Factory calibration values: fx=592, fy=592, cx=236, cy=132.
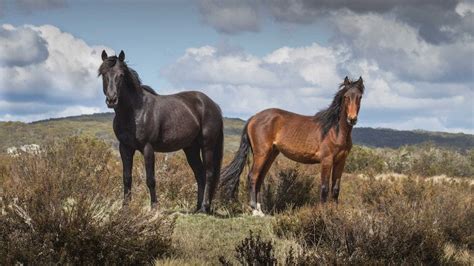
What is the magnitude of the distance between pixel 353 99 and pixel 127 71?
409 centimetres

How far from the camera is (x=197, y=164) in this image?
1220 cm

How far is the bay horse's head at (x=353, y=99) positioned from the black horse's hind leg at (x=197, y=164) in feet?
10.4

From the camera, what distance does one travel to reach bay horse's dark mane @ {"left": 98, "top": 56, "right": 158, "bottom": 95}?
10.1m

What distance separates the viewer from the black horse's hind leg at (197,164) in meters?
12.1

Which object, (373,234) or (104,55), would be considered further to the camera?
(104,55)

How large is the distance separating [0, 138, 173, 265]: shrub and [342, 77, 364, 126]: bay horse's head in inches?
180

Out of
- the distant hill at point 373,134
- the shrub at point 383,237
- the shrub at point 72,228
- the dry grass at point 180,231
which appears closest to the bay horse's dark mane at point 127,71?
the dry grass at point 180,231

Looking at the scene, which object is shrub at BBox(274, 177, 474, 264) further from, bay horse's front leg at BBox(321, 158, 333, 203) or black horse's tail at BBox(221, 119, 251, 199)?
black horse's tail at BBox(221, 119, 251, 199)

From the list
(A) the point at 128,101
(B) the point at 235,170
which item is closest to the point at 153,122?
(A) the point at 128,101

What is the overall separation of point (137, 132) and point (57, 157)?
3090 mm

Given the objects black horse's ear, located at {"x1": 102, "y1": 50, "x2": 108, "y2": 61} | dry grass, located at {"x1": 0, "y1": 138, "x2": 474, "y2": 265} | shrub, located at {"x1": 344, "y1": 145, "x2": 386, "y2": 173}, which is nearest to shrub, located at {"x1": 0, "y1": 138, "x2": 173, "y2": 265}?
dry grass, located at {"x1": 0, "y1": 138, "x2": 474, "y2": 265}

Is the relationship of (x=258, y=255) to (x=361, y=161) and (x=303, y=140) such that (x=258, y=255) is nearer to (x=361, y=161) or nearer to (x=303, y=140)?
(x=303, y=140)

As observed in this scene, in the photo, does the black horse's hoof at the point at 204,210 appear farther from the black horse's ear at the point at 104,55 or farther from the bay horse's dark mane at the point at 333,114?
the black horse's ear at the point at 104,55

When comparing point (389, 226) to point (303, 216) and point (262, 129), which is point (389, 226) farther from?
point (262, 129)
